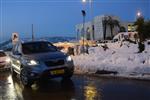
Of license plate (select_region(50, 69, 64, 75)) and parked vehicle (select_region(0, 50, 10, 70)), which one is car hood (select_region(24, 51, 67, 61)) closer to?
license plate (select_region(50, 69, 64, 75))

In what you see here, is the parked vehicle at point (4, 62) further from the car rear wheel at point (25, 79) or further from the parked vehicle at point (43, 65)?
the car rear wheel at point (25, 79)

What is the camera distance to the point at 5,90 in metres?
13.7

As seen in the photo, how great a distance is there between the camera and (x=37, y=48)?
15484 millimetres

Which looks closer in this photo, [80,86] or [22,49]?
[80,86]

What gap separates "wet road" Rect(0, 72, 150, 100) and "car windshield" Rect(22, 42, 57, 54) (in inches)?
49.8

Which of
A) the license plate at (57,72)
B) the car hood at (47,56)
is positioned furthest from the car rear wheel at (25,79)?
the license plate at (57,72)

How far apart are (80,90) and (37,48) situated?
11.4 feet

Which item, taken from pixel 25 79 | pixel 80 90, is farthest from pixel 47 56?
pixel 80 90

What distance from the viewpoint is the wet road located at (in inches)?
451

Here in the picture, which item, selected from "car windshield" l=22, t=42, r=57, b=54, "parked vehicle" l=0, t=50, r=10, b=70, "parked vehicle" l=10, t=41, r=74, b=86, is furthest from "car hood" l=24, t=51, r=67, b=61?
"parked vehicle" l=0, t=50, r=10, b=70

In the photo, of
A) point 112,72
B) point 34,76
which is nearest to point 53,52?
point 34,76

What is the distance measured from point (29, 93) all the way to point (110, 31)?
10284 centimetres

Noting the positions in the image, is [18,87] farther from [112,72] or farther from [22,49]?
[112,72]

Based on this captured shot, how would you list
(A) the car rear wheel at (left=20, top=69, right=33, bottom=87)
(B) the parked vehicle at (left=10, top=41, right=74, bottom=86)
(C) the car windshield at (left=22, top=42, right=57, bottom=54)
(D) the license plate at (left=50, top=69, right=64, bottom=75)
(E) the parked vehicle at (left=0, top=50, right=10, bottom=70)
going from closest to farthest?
(B) the parked vehicle at (left=10, top=41, right=74, bottom=86)
(D) the license plate at (left=50, top=69, right=64, bottom=75)
(A) the car rear wheel at (left=20, top=69, right=33, bottom=87)
(C) the car windshield at (left=22, top=42, right=57, bottom=54)
(E) the parked vehicle at (left=0, top=50, right=10, bottom=70)
